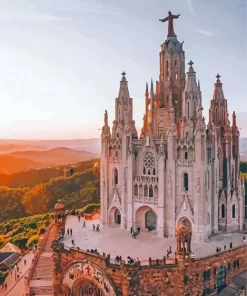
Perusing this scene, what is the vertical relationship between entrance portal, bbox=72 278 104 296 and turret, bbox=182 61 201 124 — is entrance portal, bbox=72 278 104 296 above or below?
below

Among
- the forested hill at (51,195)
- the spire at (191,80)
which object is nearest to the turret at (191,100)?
the spire at (191,80)

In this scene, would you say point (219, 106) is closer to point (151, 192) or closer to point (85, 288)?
point (151, 192)

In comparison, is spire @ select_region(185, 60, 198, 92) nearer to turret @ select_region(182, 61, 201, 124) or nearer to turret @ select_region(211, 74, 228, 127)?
turret @ select_region(182, 61, 201, 124)

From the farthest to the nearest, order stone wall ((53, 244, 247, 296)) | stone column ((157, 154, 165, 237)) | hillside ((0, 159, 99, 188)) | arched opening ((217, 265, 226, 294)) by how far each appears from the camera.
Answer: hillside ((0, 159, 99, 188)) < stone column ((157, 154, 165, 237)) < arched opening ((217, 265, 226, 294)) < stone wall ((53, 244, 247, 296))

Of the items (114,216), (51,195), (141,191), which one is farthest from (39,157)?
(141,191)

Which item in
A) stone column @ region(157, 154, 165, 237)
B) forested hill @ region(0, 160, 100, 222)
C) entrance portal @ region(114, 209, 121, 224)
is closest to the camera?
stone column @ region(157, 154, 165, 237)

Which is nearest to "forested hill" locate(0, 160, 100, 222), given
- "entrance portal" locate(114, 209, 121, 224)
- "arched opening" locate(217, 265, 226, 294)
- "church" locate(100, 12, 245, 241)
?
"entrance portal" locate(114, 209, 121, 224)

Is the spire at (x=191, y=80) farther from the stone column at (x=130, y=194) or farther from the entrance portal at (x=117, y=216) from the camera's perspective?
the entrance portal at (x=117, y=216)
